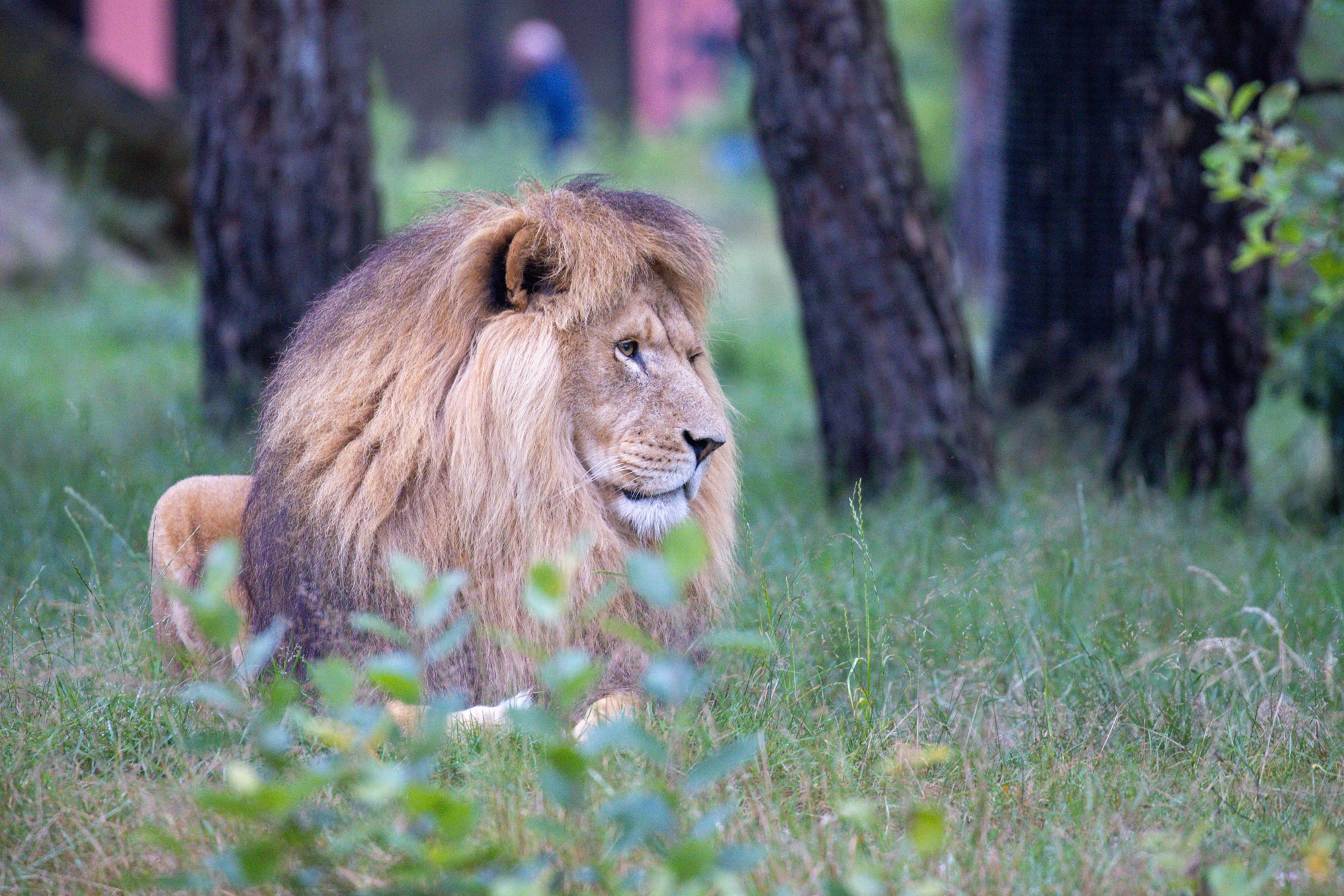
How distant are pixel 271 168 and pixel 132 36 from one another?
35.4 feet

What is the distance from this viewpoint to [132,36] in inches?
566

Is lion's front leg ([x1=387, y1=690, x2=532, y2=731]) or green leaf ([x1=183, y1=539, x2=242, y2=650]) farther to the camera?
lion's front leg ([x1=387, y1=690, x2=532, y2=731])

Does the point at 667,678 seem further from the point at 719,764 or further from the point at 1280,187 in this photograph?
the point at 1280,187

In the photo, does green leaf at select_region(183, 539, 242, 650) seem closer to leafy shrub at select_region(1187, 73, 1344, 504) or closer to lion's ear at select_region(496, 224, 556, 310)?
lion's ear at select_region(496, 224, 556, 310)

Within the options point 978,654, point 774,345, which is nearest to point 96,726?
point 978,654

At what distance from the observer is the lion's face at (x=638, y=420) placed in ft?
9.11

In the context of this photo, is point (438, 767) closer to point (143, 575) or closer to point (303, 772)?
point (303, 772)

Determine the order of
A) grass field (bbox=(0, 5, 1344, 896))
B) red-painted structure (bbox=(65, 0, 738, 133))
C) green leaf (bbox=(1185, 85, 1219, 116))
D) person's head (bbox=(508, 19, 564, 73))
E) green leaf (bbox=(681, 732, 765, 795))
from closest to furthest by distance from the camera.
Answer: green leaf (bbox=(681, 732, 765, 795))
grass field (bbox=(0, 5, 1344, 896))
green leaf (bbox=(1185, 85, 1219, 116))
person's head (bbox=(508, 19, 564, 73))
red-painted structure (bbox=(65, 0, 738, 133))

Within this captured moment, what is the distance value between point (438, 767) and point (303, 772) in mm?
515

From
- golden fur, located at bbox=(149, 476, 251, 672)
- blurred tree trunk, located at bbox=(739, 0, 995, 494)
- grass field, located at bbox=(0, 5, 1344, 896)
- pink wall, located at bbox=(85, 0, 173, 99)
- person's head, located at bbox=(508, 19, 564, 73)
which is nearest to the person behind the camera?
grass field, located at bbox=(0, 5, 1344, 896)

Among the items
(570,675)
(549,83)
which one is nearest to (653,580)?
(570,675)

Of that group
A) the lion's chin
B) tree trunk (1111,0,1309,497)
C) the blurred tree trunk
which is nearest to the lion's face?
the lion's chin

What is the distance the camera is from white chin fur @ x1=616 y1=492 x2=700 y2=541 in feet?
9.29

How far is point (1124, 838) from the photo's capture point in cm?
242
